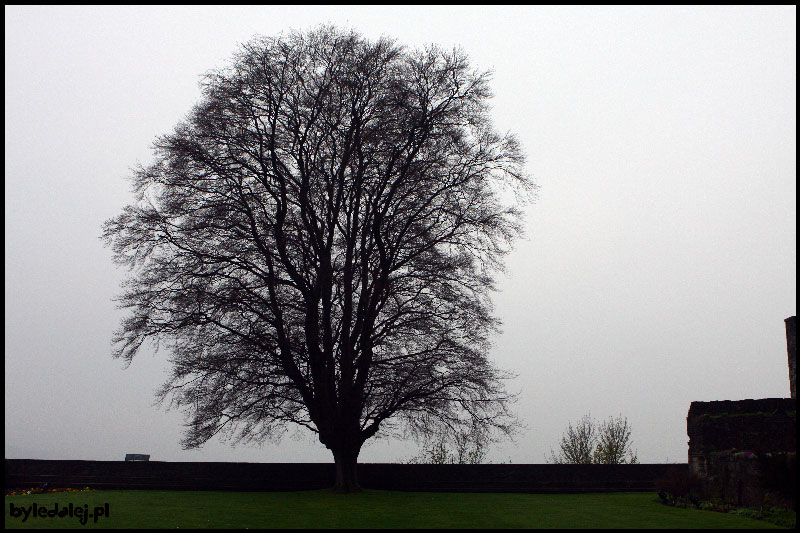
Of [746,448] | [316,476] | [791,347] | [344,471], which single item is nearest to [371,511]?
[344,471]

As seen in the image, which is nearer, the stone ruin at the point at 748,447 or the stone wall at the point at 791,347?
the stone ruin at the point at 748,447

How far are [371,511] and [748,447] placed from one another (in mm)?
9880

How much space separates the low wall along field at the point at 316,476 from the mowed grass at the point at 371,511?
264cm

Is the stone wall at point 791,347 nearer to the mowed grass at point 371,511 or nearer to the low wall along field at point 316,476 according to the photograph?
the mowed grass at point 371,511

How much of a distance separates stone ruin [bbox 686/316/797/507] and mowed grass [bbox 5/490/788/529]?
1.11 metres

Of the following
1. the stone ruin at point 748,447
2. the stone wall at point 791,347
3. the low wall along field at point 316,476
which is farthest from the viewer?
the low wall along field at point 316,476

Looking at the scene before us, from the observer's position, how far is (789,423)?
18.6 meters

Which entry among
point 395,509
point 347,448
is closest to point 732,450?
point 395,509

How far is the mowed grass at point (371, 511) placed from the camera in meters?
15.5

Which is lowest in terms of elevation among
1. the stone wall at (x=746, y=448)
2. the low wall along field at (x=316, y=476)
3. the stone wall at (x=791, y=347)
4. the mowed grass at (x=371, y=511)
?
the low wall along field at (x=316, y=476)

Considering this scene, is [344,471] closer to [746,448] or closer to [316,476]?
[316,476]

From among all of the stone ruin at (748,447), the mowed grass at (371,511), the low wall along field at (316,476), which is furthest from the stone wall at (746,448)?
the low wall along field at (316,476)

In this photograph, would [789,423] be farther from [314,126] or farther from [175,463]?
[175,463]

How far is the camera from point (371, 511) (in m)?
18.5
